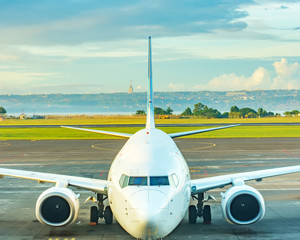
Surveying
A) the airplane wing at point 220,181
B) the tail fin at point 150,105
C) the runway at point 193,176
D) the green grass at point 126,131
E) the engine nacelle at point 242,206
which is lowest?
the runway at point 193,176

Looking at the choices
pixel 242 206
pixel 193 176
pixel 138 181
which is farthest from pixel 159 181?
pixel 193 176

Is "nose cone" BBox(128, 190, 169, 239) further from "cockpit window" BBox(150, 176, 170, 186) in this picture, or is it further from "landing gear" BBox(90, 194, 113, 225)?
"landing gear" BBox(90, 194, 113, 225)

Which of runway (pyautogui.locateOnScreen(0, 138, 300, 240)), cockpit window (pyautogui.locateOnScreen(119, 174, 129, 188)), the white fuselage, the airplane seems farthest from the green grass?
cockpit window (pyautogui.locateOnScreen(119, 174, 129, 188))

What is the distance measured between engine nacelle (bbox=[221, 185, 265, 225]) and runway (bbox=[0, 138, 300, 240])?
0.98 metres

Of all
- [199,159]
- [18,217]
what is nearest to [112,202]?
[18,217]

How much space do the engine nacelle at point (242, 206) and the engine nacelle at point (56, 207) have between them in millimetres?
6164

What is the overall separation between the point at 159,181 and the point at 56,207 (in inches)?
211

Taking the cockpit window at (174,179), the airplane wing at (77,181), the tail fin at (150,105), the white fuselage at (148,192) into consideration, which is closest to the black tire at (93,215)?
the airplane wing at (77,181)

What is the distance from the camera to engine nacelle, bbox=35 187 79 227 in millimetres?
16469

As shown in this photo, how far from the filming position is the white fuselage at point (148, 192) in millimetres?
12445

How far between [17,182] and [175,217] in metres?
18.8

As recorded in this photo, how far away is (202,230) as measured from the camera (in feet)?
58.6

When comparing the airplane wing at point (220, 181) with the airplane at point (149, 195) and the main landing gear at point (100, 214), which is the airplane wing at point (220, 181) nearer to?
the airplane at point (149, 195)

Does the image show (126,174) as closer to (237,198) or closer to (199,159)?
(237,198)
